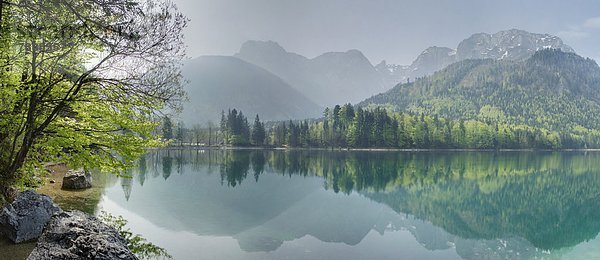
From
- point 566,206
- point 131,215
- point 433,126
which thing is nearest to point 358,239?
point 131,215

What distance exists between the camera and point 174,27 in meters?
15.4

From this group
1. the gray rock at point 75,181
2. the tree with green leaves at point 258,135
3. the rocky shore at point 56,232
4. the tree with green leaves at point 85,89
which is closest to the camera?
the rocky shore at point 56,232

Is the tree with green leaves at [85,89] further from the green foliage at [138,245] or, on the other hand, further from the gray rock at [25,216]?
the green foliage at [138,245]

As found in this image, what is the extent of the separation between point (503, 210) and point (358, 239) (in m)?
22.4

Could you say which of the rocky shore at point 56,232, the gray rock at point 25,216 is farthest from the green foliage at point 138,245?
the rocky shore at point 56,232

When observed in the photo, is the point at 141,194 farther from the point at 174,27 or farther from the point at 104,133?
the point at 174,27

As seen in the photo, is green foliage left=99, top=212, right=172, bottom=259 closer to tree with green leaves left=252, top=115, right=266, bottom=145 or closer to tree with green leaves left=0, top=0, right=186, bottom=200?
tree with green leaves left=0, top=0, right=186, bottom=200

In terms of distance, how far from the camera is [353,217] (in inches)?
1342

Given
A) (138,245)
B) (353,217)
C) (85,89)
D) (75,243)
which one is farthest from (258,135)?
(75,243)

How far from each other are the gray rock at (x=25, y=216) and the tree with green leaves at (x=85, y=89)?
1617 millimetres

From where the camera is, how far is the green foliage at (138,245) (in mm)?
19141

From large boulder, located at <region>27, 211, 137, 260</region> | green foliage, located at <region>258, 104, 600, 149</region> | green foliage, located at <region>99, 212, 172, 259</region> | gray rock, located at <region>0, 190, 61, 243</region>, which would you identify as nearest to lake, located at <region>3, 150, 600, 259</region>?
green foliage, located at <region>99, 212, 172, 259</region>

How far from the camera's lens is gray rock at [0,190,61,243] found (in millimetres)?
15242

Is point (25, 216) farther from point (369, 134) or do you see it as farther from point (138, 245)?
point (369, 134)
